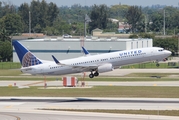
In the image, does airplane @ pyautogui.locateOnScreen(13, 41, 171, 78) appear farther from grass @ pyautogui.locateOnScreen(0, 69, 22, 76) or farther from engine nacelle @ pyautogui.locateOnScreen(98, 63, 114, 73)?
grass @ pyautogui.locateOnScreen(0, 69, 22, 76)

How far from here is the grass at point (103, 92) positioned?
53.8 meters

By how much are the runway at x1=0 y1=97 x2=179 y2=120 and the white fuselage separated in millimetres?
25310

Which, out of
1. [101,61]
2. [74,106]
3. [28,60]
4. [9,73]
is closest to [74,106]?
[74,106]

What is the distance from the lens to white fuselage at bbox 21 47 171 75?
251 feet

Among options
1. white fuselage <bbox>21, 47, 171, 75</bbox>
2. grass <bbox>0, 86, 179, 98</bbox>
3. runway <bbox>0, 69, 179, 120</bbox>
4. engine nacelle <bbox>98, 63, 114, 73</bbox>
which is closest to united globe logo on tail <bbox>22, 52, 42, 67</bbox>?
white fuselage <bbox>21, 47, 171, 75</bbox>

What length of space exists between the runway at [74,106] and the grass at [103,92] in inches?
127

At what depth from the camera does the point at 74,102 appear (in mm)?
48375

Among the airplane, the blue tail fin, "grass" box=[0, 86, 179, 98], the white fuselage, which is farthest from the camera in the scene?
the white fuselage

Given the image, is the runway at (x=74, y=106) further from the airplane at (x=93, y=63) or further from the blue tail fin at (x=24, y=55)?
the airplane at (x=93, y=63)

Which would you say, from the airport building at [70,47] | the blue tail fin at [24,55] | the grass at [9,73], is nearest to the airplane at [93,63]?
the blue tail fin at [24,55]

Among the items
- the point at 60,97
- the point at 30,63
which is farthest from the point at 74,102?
the point at 30,63

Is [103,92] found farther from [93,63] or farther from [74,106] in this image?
[93,63]

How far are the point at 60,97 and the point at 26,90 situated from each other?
8.20 meters

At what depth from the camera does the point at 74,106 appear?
45.5 metres
